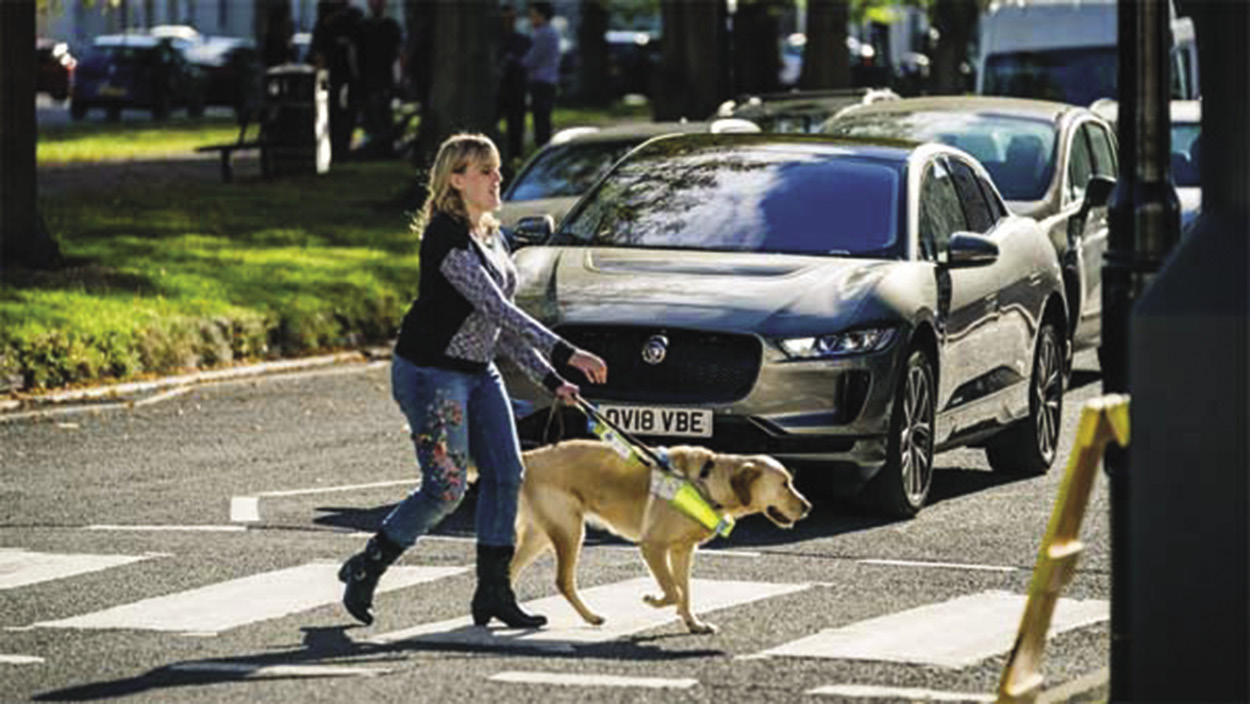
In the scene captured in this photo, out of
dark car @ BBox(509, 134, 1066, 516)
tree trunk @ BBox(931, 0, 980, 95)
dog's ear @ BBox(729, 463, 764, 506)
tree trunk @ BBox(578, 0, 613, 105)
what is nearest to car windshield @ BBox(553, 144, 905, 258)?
dark car @ BBox(509, 134, 1066, 516)

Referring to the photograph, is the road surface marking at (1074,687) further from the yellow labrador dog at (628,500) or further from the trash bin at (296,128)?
the trash bin at (296,128)

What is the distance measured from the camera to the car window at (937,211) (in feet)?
51.3

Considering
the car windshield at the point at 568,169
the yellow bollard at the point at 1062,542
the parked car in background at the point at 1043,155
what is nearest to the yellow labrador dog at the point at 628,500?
the yellow bollard at the point at 1062,542

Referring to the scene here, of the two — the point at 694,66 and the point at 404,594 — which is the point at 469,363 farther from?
the point at 694,66

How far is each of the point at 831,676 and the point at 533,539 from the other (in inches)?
58.5

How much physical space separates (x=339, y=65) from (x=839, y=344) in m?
26.5

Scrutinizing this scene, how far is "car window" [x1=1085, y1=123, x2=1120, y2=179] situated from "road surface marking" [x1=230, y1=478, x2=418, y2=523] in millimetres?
7750

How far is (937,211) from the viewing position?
16.0 m

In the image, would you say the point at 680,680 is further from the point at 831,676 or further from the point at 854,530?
the point at 854,530

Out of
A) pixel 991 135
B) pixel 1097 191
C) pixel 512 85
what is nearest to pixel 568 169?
pixel 991 135

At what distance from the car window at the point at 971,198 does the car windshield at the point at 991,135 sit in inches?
144

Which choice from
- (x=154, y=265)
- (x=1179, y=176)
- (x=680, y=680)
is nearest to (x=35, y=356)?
(x=154, y=265)

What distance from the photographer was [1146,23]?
984cm

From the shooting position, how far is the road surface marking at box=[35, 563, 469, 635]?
37.2 ft
